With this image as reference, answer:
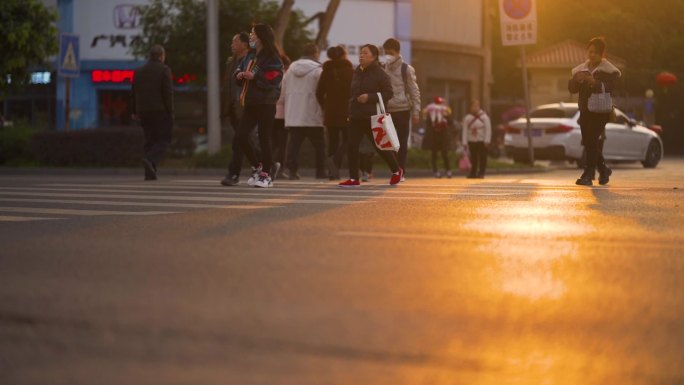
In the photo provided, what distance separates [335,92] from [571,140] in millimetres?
13013

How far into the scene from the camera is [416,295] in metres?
5.42

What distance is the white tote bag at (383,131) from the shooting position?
48.0ft

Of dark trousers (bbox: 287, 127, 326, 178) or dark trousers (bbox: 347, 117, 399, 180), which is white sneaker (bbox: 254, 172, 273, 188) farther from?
dark trousers (bbox: 287, 127, 326, 178)

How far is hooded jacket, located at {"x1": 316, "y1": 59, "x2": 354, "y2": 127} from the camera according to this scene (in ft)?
54.6

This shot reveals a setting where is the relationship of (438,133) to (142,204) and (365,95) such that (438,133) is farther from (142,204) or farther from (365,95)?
(142,204)

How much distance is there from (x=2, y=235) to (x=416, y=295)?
147 inches

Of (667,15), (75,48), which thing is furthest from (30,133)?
(667,15)

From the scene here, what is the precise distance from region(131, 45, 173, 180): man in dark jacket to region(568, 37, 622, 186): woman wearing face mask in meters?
5.45

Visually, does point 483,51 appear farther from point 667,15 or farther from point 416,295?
point 416,295

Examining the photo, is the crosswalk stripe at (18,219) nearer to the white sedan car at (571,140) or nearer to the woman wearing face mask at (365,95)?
the woman wearing face mask at (365,95)

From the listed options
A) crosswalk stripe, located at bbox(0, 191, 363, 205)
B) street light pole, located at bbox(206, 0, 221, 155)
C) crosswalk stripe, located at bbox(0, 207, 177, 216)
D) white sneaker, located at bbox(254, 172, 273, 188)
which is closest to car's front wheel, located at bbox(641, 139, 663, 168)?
street light pole, located at bbox(206, 0, 221, 155)

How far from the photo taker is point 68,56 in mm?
25938

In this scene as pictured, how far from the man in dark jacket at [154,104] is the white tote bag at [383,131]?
375cm

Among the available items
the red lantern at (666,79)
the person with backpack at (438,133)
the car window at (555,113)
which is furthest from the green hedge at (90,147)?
the red lantern at (666,79)
